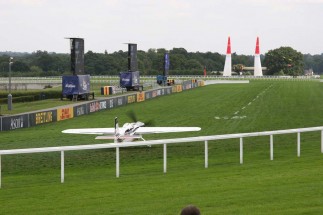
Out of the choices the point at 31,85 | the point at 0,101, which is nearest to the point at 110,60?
the point at 31,85

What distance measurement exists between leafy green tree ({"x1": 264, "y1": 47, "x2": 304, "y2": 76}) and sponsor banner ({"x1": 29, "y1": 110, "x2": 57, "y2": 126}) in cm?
14931

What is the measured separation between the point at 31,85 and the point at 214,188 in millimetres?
86483

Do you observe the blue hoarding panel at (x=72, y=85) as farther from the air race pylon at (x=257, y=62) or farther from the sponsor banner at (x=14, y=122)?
the air race pylon at (x=257, y=62)

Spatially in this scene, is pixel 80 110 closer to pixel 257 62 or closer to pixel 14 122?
pixel 14 122

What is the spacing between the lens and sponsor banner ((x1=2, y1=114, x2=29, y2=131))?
109 ft

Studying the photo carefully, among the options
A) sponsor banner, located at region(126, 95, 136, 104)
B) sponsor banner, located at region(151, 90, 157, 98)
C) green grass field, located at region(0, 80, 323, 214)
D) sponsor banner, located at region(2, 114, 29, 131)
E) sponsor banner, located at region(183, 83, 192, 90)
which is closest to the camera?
green grass field, located at region(0, 80, 323, 214)

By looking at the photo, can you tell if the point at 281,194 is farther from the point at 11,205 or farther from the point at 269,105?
the point at 269,105

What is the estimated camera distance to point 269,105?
5012cm

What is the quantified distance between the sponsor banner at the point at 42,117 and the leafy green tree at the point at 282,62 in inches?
5878

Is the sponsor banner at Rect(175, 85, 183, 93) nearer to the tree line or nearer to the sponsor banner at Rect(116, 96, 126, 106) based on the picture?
the sponsor banner at Rect(116, 96, 126, 106)

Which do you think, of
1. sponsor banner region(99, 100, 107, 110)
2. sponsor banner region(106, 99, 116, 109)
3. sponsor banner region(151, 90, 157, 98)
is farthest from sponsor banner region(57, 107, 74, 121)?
sponsor banner region(151, 90, 157, 98)

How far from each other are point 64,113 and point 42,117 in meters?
2.94

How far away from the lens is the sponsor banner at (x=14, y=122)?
3331cm

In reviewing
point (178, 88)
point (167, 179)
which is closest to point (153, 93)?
point (178, 88)
